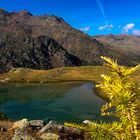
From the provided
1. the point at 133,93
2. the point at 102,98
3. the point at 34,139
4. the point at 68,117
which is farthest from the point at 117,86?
the point at 102,98

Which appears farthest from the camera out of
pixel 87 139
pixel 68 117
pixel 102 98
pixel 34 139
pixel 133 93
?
pixel 102 98

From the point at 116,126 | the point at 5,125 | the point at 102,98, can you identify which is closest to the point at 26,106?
the point at 102,98

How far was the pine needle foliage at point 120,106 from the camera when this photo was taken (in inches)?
287

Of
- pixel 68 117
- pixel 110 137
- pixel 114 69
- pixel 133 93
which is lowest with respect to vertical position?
pixel 68 117

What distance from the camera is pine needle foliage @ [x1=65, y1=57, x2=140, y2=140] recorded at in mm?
7281

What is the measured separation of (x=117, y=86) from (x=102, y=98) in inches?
4285

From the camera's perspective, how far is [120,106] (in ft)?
23.9

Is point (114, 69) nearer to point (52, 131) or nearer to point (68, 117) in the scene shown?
point (52, 131)

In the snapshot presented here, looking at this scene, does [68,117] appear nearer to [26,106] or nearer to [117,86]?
[26,106]

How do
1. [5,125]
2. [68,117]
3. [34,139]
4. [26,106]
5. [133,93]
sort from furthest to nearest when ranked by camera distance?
[26,106] < [68,117] < [5,125] < [34,139] < [133,93]

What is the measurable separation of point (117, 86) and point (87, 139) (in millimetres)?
17365

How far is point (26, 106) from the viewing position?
96.0m

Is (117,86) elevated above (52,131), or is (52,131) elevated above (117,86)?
(117,86)

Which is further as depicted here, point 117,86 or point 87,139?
point 87,139
